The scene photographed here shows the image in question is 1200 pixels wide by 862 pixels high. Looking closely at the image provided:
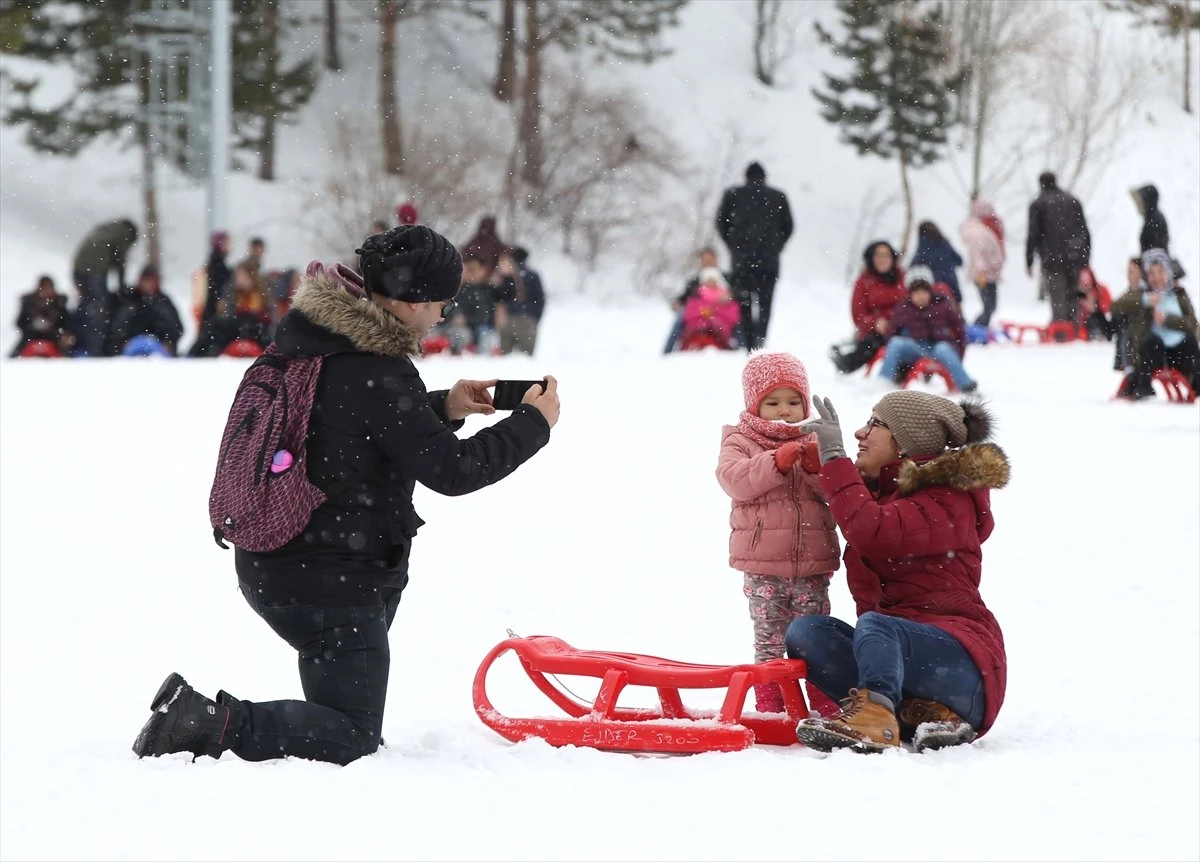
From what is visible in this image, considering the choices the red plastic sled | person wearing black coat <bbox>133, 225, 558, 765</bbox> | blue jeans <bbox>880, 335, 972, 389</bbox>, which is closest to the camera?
person wearing black coat <bbox>133, 225, 558, 765</bbox>

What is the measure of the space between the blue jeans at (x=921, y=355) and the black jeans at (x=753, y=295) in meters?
2.57

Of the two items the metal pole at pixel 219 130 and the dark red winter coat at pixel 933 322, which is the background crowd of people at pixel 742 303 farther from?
the metal pole at pixel 219 130

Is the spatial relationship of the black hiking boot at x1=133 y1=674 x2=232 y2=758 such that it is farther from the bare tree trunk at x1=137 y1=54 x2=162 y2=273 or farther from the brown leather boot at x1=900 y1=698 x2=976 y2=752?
the bare tree trunk at x1=137 y1=54 x2=162 y2=273

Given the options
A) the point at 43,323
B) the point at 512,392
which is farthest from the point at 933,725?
the point at 43,323

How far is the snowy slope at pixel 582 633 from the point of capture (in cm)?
322

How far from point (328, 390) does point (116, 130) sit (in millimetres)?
28181


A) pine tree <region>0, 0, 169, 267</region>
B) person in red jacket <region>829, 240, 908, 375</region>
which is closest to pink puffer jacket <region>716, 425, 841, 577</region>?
person in red jacket <region>829, 240, 908, 375</region>

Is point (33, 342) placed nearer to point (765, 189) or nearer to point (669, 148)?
point (765, 189)

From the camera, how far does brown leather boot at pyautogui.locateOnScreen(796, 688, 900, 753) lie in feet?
12.9

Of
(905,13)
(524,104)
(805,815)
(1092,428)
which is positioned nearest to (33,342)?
(1092,428)

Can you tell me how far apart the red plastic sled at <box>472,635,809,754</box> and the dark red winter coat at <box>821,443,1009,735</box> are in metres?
0.34

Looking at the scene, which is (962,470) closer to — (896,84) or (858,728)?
(858,728)

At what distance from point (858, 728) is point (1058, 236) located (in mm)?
14010

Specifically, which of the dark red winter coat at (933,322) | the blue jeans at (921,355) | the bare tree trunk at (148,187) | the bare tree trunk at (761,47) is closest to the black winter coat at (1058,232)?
the dark red winter coat at (933,322)
